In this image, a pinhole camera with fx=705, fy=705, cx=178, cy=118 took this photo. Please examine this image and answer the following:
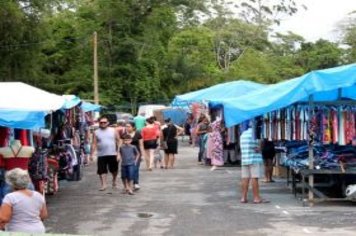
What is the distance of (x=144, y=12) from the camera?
4728 centimetres

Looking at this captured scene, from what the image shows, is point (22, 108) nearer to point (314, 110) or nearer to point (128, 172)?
point (128, 172)

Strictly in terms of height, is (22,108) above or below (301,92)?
below

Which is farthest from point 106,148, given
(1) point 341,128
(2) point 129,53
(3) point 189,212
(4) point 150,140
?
(2) point 129,53

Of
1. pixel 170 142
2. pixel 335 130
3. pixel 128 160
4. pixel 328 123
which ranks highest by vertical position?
pixel 328 123

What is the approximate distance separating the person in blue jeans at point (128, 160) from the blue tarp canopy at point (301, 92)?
2.23 m

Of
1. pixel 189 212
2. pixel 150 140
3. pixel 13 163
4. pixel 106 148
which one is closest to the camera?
pixel 13 163

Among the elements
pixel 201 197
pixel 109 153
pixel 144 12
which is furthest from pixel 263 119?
pixel 144 12

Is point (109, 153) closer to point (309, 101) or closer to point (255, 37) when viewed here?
point (309, 101)

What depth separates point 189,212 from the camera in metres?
12.5

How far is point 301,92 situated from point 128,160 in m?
4.23

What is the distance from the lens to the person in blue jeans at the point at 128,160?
49.2 feet

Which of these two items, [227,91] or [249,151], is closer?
[249,151]

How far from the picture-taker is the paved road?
35.5 feet

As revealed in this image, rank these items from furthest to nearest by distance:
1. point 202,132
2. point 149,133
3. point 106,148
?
point 202,132 < point 149,133 < point 106,148
